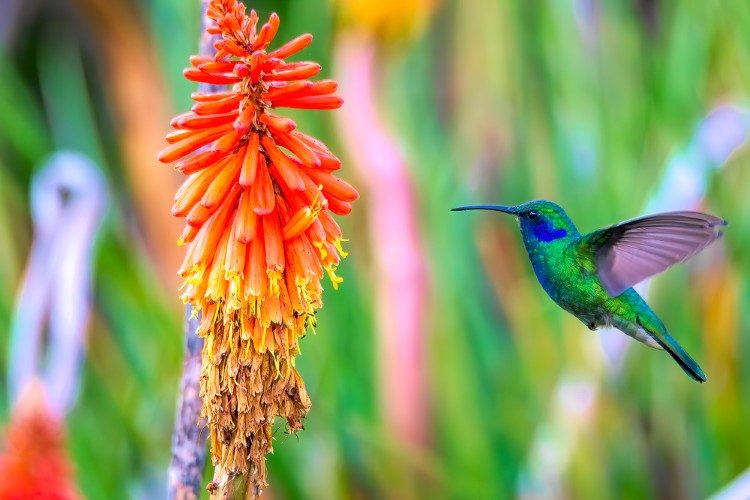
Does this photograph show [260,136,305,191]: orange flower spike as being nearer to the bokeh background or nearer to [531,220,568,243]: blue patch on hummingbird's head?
[531,220,568,243]: blue patch on hummingbird's head

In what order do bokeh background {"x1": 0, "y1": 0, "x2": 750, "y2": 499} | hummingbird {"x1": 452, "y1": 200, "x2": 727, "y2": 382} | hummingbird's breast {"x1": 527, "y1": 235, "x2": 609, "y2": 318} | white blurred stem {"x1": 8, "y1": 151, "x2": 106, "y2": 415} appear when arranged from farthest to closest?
bokeh background {"x1": 0, "y1": 0, "x2": 750, "y2": 499}
white blurred stem {"x1": 8, "y1": 151, "x2": 106, "y2": 415}
hummingbird's breast {"x1": 527, "y1": 235, "x2": 609, "y2": 318}
hummingbird {"x1": 452, "y1": 200, "x2": 727, "y2": 382}

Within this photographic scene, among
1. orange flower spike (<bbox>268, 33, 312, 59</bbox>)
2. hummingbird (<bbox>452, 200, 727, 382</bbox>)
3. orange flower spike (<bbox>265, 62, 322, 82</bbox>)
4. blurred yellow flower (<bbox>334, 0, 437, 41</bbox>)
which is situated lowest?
hummingbird (<bbox>452, 200, 727, 382</bbox>)

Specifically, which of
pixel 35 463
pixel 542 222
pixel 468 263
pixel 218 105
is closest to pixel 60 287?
pixel 35 463

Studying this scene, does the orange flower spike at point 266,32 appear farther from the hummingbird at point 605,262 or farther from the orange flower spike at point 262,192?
the hummingbird at point 605,262

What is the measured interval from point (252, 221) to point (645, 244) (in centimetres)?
71

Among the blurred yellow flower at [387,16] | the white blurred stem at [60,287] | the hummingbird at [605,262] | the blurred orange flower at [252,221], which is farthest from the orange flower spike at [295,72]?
the blurred yellow flower at [387,16]

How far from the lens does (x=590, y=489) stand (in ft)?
8.73

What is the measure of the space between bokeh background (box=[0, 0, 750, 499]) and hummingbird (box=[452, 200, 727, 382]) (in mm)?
748

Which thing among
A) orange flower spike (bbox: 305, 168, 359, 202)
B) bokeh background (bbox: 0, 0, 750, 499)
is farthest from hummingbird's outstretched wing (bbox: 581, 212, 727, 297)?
bokeh background (bbox: 0, 0, 750, 499)

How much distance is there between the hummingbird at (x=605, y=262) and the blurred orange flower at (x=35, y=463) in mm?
794

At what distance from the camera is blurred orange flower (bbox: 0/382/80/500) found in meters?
1.51

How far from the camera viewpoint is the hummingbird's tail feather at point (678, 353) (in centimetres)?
157

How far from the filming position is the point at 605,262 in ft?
5.48

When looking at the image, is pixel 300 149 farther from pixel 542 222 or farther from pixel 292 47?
pixel 542 222
